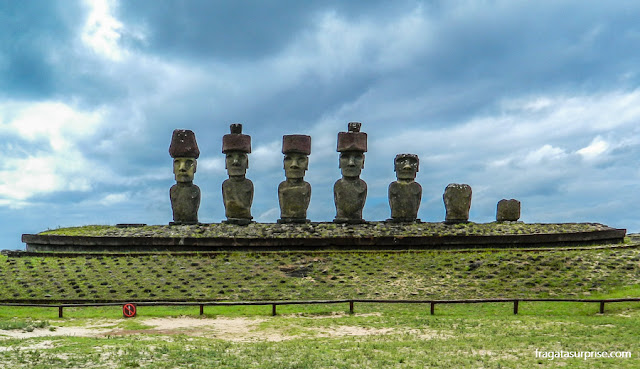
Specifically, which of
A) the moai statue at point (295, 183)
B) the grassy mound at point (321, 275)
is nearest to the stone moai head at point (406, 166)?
the moai statue at point (295, 183)

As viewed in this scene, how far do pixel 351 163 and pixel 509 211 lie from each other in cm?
774

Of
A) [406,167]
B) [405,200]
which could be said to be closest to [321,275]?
[405,200]

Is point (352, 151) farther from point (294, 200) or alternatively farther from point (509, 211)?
point (509, 211)

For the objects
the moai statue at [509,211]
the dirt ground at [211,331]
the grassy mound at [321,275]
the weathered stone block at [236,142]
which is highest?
the weathered stone block at [236,142]

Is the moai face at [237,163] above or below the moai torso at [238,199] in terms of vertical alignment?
above

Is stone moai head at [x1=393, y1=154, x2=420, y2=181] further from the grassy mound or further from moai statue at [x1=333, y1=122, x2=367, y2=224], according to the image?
the grassy mound

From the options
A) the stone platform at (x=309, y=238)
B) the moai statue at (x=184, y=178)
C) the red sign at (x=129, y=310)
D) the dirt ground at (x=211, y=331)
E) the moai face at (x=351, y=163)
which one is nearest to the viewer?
the dirt ground at (x=211, y=331)

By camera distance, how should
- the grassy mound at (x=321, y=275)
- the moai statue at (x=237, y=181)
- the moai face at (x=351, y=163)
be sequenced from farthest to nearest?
the moai face at (x=351, y=163), the moai statue at (x=237, y=181), the grassy mound at (x=321, y=275)

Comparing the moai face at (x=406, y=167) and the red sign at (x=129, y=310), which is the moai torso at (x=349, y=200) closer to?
the moai face at (x=406, y=167)

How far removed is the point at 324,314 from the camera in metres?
15.4

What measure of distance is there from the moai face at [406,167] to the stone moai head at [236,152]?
6.63 metres

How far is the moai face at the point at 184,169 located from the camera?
26719 millimetres

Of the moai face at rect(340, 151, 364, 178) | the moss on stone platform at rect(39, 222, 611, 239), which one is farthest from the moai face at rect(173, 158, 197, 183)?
the moai face at rect(340, 151, 364, 178)

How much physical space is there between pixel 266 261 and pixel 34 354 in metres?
10.8
